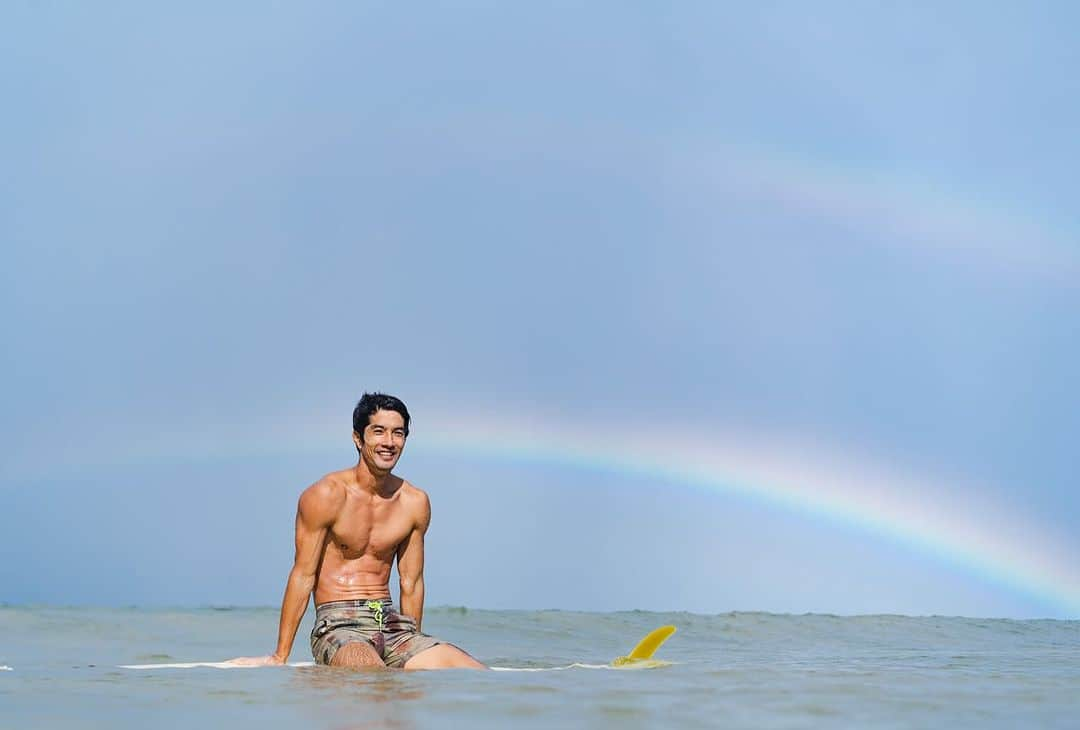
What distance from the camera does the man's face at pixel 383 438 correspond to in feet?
29.4

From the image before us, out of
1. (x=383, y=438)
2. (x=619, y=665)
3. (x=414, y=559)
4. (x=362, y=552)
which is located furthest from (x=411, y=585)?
(x=619, y=665)

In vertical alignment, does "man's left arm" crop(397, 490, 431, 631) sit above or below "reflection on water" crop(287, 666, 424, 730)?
above

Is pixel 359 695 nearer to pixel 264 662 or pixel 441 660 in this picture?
pixel 441 660

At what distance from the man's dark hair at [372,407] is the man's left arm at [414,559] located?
68 centimetres

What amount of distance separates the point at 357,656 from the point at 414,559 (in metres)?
1.08

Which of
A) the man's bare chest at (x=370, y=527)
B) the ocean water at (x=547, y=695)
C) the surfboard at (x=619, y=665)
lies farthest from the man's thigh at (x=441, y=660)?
the man's bare chest at (x=370, y=527)

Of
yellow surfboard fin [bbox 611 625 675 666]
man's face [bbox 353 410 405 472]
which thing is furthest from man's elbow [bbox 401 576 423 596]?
yellow surfboard fin [bbox 611 625 675 666]

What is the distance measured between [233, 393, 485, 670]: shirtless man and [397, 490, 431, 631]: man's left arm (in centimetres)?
1

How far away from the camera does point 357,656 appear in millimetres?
8547

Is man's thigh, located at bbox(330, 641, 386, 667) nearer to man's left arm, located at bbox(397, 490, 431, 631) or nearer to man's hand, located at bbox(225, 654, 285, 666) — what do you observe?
man's hand, located at bbox(225, 654, 285, 666)

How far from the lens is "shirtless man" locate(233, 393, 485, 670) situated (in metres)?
8.81

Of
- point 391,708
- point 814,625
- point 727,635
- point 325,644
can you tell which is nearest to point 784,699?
point 391,708

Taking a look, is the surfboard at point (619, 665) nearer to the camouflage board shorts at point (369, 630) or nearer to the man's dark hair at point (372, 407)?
the camouflage board shorts at point (369, 630)

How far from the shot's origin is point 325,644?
8.91 m
